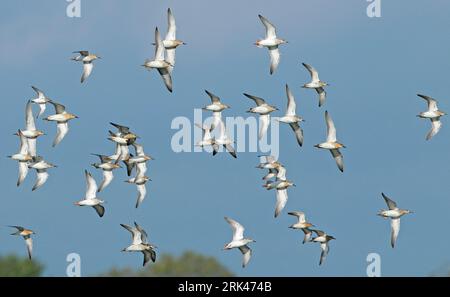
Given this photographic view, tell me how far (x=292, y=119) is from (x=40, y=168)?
13926 millimetres

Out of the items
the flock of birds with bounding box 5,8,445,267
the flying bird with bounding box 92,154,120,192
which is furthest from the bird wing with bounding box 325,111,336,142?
the flying bird with bounding box 92,154,120,192

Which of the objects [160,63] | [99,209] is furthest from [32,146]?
[160,63]

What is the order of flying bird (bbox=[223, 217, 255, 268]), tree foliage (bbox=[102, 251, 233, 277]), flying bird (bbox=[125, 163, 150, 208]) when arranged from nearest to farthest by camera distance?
flying bird (bbox=[223, 217, 255, 268]) < flying bird (bbox=[125, 163, 150, 208]) < tree foliage (bbox=[102, 251, 233, 277])

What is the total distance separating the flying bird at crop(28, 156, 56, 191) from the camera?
94738 millimetres

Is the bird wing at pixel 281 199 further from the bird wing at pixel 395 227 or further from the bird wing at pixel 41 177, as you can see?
the bird wing at pixel 41 177

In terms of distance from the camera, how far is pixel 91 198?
91.5 metres

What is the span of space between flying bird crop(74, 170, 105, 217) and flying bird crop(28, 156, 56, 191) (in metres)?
3.10

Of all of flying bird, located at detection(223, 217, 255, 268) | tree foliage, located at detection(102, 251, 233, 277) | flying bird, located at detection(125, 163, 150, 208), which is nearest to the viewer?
flying bird, located at detection(223, 217, 255, 268)

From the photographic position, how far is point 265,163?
9725cm

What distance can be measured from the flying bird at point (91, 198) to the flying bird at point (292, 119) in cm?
1057

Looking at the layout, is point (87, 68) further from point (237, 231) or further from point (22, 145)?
point (237, 231)

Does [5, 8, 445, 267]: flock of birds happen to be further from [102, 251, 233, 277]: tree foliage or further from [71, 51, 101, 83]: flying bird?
[102, 251, 233, 277]: tree foliage

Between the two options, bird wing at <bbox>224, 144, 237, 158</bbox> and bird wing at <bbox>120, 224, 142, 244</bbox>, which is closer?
bird wing at <bbox>120, 224, 142, 244</bbox>
